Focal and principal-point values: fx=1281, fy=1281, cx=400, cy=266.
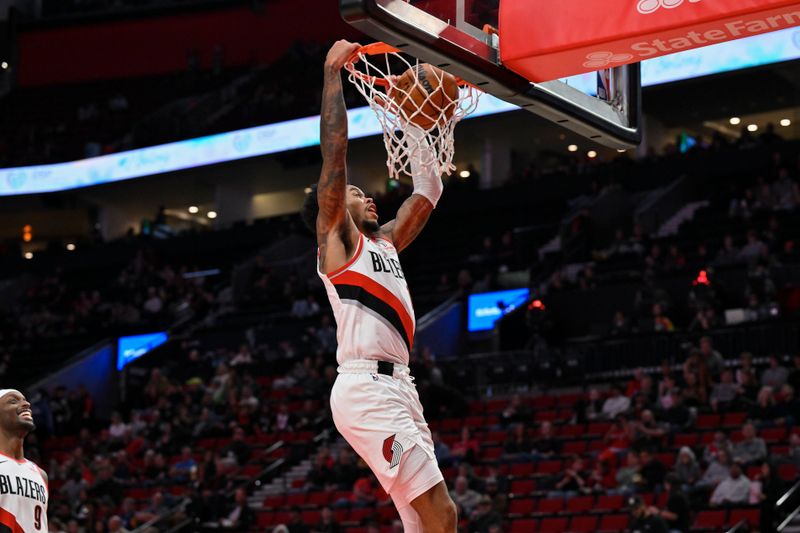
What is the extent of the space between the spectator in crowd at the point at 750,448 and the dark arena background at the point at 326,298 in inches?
1.1

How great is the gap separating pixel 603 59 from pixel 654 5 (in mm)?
464

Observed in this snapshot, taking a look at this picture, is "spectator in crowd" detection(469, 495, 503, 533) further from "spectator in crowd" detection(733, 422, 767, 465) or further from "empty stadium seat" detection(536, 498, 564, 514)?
"spectator in crowd" detection(733, 422, 767, 465)

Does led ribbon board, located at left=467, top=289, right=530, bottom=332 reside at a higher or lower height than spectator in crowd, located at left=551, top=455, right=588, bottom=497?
higher

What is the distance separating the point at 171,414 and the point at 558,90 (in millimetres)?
18541

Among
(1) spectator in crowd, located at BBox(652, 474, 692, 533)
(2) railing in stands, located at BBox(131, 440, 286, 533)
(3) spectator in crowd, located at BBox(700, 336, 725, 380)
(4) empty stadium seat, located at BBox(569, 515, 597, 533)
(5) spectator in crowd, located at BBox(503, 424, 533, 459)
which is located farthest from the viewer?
(2) railing in stands, located at BBox(131, 440, 286, 533)

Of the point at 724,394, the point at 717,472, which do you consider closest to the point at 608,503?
the point at 717,472

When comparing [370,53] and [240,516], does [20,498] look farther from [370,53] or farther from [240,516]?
[240,516]

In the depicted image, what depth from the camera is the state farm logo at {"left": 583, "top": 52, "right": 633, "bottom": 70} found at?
21.2 ft

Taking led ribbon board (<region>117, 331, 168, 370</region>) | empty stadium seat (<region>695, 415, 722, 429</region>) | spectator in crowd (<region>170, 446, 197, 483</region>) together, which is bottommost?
spectator in crowd (<region>170, 446, 197, 483</region>)

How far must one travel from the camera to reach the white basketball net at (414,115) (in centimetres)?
689

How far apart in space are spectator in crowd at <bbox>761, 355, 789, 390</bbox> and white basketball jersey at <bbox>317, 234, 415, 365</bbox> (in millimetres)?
11532

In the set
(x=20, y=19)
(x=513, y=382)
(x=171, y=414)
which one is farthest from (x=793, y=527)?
(x=20, y=19)

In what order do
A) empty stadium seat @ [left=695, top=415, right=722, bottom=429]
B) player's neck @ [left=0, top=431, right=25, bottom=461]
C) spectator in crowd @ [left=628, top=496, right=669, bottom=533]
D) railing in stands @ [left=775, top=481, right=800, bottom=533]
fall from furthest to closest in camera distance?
empty stadium seat @ [left=695, top=415, right=722, bottom=429], railing in stands @ [left=775, top=481, right=800, bottom=533], spectator in crowd @ [left=628, top=496, right=669, bottom=533], player's neck @ [left=0, top=431, right=25, bottom=461]

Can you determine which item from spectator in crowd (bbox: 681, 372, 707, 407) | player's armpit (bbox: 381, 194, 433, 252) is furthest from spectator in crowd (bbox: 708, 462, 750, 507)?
player's armpit (bbox: 381, 194, 433, 252)
